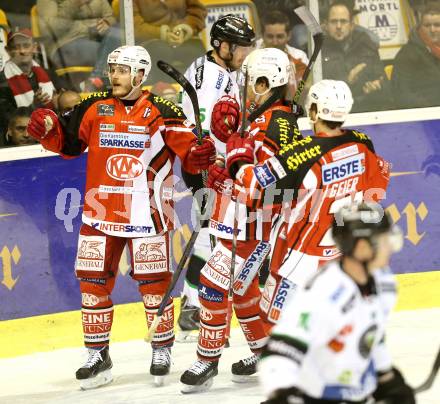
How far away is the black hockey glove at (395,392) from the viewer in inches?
139

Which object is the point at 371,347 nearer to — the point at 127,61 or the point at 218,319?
the point at 218,319

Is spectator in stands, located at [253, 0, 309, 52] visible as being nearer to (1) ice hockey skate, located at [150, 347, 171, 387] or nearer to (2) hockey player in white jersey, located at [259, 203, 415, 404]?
(1) ice hockey skate, located at [150, 347, 171, 387]

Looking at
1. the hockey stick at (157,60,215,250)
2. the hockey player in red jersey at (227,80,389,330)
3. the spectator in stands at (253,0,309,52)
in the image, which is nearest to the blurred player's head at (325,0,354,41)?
the spectator in stands at (253,0,309,52)

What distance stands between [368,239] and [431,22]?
473 cm

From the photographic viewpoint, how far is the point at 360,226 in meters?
3.33

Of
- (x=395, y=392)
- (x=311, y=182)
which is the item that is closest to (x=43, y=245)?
(x=311, y=182)

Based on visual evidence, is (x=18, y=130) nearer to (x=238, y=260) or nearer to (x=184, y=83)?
(x=184, y=83)

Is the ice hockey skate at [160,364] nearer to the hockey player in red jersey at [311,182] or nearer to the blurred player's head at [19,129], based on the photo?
the hockey player in red jersey at [311,182]

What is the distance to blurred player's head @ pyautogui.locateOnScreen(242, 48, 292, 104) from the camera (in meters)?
5.44

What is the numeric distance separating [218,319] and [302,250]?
2.78 ft

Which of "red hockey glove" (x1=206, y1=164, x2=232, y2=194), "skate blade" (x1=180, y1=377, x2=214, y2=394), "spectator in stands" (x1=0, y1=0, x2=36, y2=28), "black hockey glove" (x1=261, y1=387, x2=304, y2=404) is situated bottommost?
"skate blade" (x1=180, y1=377, x2=214, y2=394)

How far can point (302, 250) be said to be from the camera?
4988mm

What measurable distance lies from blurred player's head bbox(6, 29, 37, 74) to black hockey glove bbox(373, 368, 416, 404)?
4.12m

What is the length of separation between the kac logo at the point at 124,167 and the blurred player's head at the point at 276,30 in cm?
199
